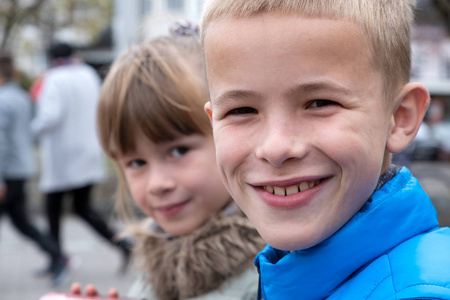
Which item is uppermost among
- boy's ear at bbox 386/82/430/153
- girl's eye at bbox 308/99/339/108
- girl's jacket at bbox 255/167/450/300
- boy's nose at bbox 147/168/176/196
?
girl's eye at bbox 308/99/339/108

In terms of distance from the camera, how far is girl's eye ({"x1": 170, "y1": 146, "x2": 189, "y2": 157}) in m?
1.71

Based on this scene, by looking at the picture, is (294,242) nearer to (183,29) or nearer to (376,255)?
(376,255)

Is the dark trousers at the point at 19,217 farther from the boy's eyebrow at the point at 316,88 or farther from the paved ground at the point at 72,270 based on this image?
the boy's eyebrow at the point at 316,88

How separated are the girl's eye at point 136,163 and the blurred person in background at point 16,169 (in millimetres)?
3898

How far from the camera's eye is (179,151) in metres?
1.72

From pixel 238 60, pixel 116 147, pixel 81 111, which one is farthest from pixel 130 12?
pixel 238 60

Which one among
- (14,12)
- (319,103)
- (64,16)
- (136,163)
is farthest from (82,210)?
(64,16)

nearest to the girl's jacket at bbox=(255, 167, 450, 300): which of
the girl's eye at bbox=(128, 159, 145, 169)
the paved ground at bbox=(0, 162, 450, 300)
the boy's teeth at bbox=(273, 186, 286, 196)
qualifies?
the boy's teeth at bbox=(273, 186, 286, 196)

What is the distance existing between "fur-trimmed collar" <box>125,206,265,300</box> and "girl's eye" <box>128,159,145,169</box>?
0.78ft

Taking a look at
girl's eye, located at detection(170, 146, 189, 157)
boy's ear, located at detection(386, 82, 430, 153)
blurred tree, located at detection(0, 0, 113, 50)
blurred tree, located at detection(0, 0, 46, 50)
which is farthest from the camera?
blurred tree, located at detection(0, 0, 113, 50)

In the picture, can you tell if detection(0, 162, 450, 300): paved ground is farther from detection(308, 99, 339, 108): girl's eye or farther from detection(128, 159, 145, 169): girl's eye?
detection(308, 99, 339, 108): girl's eye

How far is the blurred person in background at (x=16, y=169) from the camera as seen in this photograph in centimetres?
537

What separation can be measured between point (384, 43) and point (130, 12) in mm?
8571

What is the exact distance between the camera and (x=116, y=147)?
1.76 m
